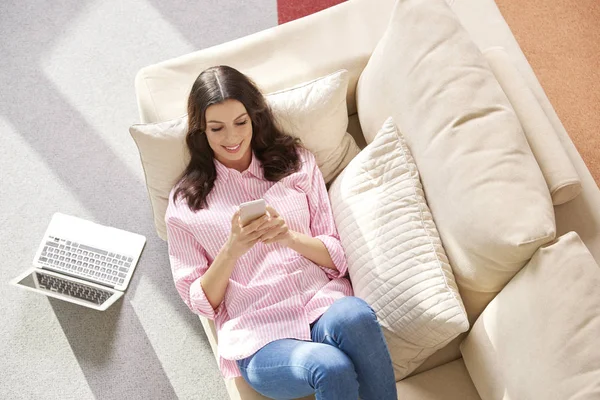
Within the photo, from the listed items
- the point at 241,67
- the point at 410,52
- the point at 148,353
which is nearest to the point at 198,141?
the point at 241,67

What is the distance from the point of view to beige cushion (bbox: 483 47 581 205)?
5.84 feet

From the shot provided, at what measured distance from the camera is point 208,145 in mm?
2078

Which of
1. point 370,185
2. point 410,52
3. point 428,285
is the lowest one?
point 428,285

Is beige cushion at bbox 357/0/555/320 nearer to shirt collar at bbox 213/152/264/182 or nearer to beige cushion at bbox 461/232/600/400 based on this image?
beige cushion at bbox 461/232/600/400

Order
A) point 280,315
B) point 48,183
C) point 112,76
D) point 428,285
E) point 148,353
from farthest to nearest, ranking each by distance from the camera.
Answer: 1. point 112,76
2. point 48,183
3. point 148,353
4. point 280,315
5. point 428,285

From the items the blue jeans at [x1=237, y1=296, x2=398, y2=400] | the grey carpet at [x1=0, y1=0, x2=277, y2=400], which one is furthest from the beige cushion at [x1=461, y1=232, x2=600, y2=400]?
the grey carpet at [x1=0, y1=0, x2=277, y2=400]

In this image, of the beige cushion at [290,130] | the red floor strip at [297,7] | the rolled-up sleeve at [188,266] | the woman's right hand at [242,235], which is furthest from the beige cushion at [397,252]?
the red floor strip at [297,7]

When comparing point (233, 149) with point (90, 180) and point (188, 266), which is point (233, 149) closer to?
point (188, 266)

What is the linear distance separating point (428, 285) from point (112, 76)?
174 centimetres

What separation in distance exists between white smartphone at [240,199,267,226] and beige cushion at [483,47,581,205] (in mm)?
723

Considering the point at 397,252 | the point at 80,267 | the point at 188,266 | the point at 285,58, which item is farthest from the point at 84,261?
the point at 397,252

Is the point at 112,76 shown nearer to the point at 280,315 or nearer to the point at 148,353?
the point at 148,353

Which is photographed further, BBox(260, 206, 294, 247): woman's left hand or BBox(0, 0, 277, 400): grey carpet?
BBox(0, 0, 277, 400): grey carpet

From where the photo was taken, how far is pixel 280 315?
195cm
